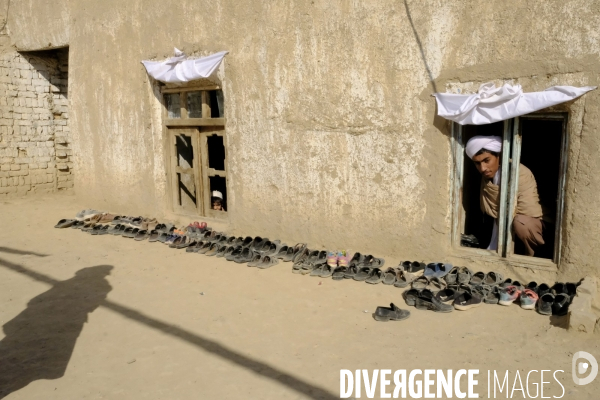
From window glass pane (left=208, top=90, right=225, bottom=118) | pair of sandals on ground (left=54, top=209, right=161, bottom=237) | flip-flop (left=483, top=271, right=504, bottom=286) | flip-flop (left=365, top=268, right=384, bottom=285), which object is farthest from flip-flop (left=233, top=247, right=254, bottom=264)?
flip-flop (left=483, top=271, right=504, bottom=286)

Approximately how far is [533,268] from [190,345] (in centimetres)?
325

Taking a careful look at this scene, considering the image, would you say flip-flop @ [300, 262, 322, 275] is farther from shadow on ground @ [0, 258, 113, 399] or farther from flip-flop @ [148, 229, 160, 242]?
flip-flop @ [148, 229, 160, 242]

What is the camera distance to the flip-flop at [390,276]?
5.03m

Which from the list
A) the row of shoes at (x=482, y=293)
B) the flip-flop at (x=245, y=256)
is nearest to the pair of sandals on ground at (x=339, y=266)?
the row of shoes at (x=482, y=293)

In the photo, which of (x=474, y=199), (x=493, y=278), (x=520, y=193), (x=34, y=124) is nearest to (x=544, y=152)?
(x=474, y=199)

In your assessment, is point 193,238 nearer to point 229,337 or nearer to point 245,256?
point 245,256

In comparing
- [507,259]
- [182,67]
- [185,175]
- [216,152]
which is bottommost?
[507,259]

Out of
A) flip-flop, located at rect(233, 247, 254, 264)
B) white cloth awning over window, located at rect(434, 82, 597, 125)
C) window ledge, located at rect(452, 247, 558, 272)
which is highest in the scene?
white cloth awning over window, located at rect(434, 82, 597, 125)

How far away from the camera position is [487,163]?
5035mm

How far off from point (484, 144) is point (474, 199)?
1533 millimetres

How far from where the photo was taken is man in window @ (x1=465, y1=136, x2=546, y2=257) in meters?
4.90

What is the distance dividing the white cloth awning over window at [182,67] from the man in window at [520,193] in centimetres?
341

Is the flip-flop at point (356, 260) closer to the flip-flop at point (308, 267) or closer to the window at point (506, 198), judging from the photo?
the flip-flop at point (308, 267)

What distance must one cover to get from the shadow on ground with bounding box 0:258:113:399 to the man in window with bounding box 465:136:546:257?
161 inches
